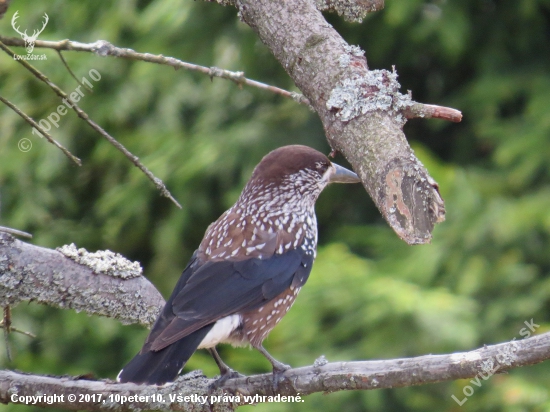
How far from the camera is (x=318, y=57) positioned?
2223 millimetres

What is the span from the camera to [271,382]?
2689mm

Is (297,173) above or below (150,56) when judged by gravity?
below

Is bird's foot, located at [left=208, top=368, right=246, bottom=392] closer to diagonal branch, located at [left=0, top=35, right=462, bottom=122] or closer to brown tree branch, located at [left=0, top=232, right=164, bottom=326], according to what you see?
brown tree branch, located at [left=0, top=232, right=164, bottom=326]

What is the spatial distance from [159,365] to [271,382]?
42cm

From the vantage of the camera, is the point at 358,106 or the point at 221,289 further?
the point at 221,289

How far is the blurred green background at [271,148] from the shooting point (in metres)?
4.57

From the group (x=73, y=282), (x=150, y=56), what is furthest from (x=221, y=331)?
(x=150, y=56)

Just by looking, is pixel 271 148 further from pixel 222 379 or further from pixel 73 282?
pixel 73 282

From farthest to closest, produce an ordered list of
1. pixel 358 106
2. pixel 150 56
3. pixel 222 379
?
1. pixel 222 379
2. pixel 150 56
3. pixel 358 106

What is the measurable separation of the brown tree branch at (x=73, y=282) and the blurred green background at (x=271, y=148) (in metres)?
1.80

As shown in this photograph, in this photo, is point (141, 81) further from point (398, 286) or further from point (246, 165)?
point (398, 286)

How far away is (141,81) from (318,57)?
358 centimetres

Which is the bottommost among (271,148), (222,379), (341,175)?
(271,148)

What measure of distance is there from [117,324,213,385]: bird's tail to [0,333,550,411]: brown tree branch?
86 mm
